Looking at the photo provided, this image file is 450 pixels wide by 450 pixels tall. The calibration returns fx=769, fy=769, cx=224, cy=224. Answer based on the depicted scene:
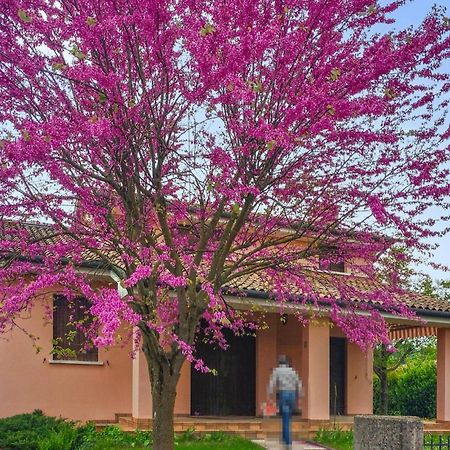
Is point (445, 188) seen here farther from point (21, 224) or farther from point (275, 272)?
point (21, 224)

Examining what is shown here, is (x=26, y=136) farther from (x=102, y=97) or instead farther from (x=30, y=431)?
(x=30, y=431)

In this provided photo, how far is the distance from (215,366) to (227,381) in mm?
532

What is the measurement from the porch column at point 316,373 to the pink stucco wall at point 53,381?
436 cm

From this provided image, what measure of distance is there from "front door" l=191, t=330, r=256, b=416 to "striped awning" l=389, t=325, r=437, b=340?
176 inches

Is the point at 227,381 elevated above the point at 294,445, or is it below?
above

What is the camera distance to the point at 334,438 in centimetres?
1800

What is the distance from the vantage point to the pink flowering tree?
9.88 m

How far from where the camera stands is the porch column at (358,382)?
22.9 m

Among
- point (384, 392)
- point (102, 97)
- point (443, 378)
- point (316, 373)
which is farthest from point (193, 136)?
point (384, 392)

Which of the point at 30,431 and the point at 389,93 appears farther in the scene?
the point at 30,431

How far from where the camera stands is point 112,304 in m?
9.09

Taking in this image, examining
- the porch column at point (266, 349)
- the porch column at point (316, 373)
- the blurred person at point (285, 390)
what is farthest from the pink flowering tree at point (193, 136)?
the porch column at point (266, 349)

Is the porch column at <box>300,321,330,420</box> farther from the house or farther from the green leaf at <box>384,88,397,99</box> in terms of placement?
the green leaf at <box>384,88,397,99</box>

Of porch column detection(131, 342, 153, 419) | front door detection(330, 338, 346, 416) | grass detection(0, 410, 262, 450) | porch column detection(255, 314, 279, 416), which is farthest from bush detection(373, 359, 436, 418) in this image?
porch column detection(131, 342, 153, 419)
